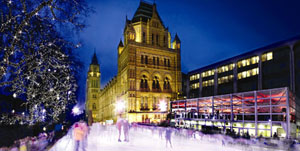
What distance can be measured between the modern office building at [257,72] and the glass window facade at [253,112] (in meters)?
14.3

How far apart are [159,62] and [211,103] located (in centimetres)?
2998

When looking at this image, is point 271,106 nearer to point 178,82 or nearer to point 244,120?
point 244,120

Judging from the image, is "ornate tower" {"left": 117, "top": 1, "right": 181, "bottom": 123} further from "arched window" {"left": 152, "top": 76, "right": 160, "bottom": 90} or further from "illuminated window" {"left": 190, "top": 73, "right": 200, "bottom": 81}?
"illuminated window" {"left": 190, "top": 73, "right": 200, "bottom": 81}

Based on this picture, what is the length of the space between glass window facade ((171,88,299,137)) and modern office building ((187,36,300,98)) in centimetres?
1433

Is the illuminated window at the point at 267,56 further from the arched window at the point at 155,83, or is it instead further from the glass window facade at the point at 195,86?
the arched window at the point at 155,83

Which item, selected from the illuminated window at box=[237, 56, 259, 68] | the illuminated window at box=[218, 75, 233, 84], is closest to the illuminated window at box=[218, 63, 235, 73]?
the illuminated window at box=[218, 75, 233, 84]

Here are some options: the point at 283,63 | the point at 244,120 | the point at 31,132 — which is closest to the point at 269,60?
the point at 283,63

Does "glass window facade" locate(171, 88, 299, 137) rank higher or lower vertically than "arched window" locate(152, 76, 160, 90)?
lower

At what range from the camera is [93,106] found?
11512 centimetres

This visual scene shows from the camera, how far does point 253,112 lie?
79.5ft

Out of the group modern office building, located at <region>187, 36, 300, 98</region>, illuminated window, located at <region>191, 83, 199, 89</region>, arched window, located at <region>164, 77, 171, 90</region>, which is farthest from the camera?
illuminated window, located at <region>191, 83, 199, 89</region>

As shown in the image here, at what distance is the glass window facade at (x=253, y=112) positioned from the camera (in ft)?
69.4

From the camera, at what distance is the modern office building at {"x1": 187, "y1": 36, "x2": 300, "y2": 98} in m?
37.9

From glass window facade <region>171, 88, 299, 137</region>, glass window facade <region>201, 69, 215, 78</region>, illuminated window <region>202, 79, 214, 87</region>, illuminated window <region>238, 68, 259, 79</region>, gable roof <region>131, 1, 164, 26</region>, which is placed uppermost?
gable roof <region>131, 1, 164, 26</region>
